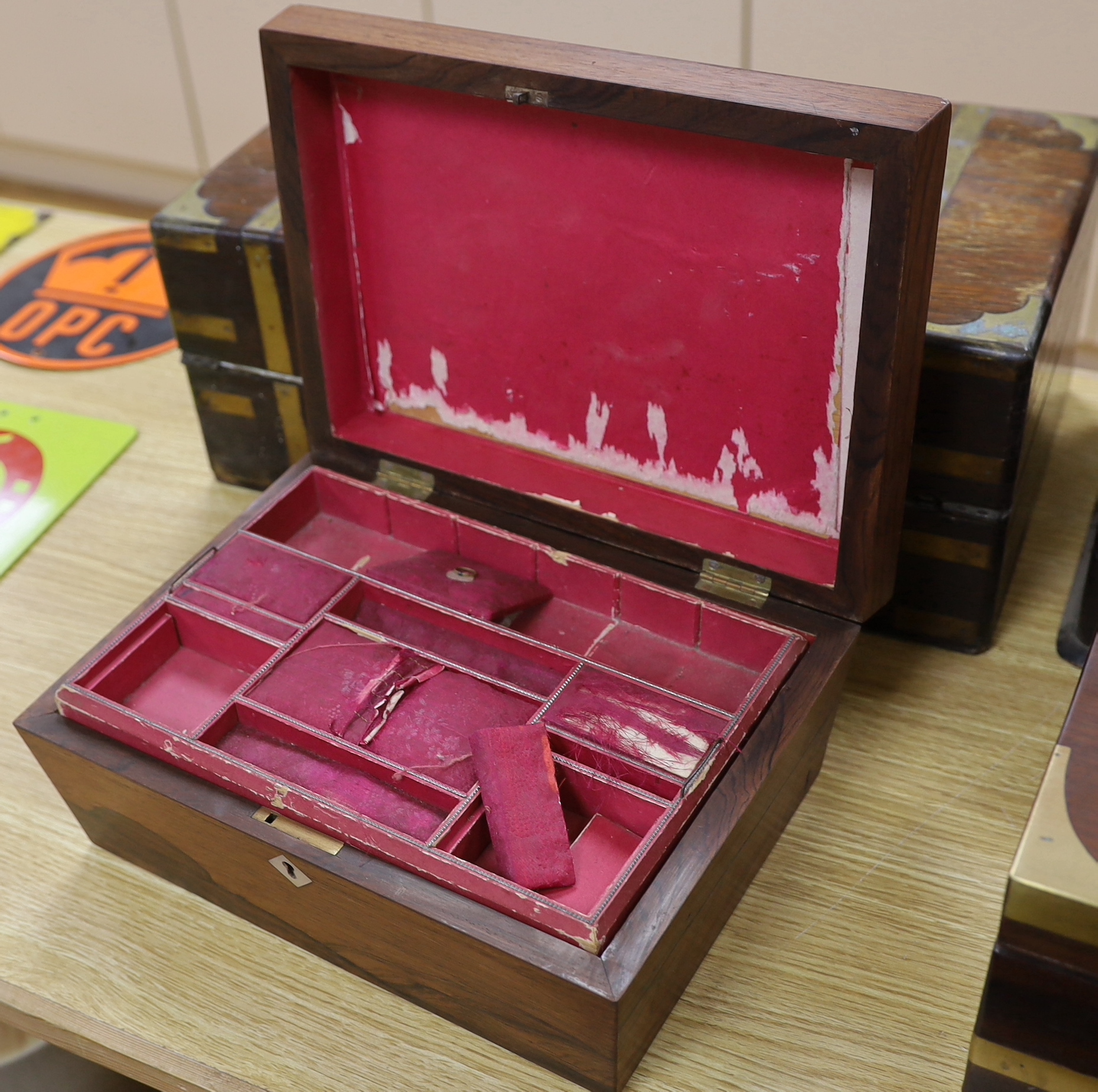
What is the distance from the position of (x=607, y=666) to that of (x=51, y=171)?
1.35 metres

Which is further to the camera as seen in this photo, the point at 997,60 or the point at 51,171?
the point at 51,171

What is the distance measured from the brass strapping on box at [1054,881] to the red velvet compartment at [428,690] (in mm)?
220

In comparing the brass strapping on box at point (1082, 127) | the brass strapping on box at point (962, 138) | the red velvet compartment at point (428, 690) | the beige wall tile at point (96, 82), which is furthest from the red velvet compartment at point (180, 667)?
the beige wall tile at point (96, 82)

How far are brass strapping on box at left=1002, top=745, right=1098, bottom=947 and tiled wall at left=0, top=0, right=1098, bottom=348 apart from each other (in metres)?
0.93

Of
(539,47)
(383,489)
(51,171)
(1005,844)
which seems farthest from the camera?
(51,171)

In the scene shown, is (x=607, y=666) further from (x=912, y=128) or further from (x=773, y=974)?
(x=912, y=128)

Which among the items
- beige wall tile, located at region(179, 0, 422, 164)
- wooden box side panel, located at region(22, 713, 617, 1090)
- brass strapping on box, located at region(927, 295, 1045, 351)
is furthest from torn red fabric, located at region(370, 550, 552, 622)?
beige wall tile, located at region(179, 0, 422, 164)

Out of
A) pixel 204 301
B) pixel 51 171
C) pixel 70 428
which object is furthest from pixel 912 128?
pixel 51 171

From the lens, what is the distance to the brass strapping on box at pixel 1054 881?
0.58 metres

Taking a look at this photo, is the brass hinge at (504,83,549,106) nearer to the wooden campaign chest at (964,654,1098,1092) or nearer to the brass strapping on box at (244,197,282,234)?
the brass strapping on box at (244,197,282,234)

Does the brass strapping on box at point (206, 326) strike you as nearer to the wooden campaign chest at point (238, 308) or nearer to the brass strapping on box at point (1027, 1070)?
the wooden campaign chest at point (238, 308)

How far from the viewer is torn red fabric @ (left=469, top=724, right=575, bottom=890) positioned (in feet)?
2.58

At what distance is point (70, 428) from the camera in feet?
4.24

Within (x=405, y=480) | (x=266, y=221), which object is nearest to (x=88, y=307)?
(x=266, y=221)
